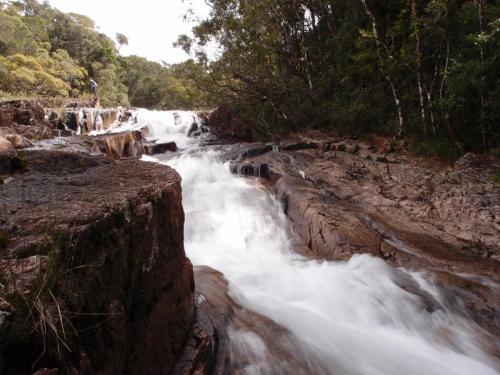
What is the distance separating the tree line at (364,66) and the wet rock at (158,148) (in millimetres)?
3270

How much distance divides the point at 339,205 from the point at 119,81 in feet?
120

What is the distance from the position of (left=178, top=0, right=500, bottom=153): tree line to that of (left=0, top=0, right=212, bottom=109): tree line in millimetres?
3295

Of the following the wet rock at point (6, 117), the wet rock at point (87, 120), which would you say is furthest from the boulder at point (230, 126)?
the wet rock at point (6, 117)

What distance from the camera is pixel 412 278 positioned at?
4.39 meters

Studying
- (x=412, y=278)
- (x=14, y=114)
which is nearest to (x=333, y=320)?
(x=412, y=278)

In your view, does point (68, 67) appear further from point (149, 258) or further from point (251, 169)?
point (149, 258)

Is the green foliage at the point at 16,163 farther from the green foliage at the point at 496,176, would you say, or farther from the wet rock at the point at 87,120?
the wet rock at the point at 87,120

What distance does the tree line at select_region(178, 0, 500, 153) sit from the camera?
768 centimetres

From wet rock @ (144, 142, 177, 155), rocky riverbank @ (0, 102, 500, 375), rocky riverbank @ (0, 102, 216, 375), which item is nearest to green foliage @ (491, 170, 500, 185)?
rocky riverbank @ (0, 102, 500, 375)

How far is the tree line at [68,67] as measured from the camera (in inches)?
862

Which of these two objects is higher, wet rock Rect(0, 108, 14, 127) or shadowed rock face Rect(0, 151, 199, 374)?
wet rock Rect(0, 108, 14, 127)

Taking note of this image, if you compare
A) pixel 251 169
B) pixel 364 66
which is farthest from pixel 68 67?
pixel 364 66

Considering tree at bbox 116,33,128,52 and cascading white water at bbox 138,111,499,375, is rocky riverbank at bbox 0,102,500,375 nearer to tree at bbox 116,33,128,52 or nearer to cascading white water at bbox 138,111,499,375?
cascading white water at bbox 138,111,499,375

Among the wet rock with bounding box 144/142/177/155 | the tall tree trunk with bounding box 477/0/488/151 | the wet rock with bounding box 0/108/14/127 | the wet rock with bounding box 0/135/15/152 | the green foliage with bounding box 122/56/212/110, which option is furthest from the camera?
the green foliage with bounding box 122/56/212/110
